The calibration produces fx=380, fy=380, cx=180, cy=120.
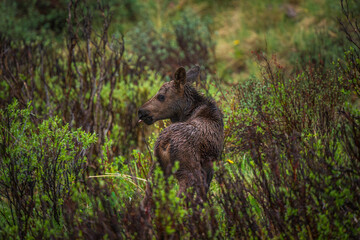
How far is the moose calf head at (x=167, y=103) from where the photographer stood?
11.2ft

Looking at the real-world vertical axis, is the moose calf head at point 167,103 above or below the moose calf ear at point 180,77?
below

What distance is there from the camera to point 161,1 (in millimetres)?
13344

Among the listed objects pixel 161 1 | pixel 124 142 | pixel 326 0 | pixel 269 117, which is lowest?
pixel 124 142

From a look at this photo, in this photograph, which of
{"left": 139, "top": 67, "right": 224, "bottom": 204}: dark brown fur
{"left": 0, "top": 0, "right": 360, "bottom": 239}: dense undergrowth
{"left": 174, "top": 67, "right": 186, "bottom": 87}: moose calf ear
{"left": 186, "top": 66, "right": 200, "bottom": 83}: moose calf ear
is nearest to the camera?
{"left": 0, "top": 0, "right": 360, "bottom": 239}: dense undergrowth

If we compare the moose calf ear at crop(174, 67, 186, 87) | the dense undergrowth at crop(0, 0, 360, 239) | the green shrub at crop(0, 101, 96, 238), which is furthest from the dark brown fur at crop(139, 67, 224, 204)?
the green shrub at crop(0, 101, 96, 238)

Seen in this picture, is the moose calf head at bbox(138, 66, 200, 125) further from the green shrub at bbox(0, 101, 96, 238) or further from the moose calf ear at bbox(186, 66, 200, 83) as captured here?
the green shrub at bbox(0, 101, 96, 238)

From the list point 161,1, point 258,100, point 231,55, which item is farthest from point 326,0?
point 258,100

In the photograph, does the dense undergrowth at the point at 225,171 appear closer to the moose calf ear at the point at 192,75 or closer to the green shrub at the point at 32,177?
the green shrub at the point at 32,177

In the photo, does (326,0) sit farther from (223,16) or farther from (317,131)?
(317,131)

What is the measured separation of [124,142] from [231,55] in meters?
5.51

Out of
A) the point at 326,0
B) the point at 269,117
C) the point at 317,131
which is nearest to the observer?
the point at 317,131

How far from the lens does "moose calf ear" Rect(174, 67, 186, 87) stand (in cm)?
339

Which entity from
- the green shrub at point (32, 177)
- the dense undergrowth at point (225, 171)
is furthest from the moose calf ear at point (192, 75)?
the green shrub at point (32, 177)

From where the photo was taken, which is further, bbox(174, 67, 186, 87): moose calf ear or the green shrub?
bbox(174, 67, 186, 87): moose calf ear
